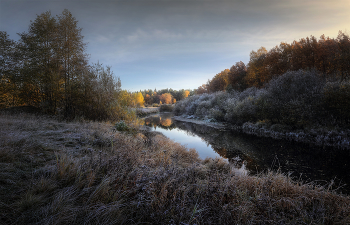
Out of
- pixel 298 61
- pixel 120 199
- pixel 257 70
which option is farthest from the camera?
pixel 257 70

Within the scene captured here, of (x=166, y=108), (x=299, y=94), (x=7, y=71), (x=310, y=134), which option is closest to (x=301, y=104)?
(x=299, y=94)

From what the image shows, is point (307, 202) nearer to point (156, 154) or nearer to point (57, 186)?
point (156, 154)

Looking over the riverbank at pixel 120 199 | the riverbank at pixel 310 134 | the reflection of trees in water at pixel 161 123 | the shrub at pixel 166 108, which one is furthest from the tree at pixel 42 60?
the shrub at pixel 166 108

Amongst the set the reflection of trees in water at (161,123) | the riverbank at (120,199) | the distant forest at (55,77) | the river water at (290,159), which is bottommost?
the river water at (290,159)

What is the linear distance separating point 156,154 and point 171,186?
2651mm

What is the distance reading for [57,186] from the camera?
2.41 metres

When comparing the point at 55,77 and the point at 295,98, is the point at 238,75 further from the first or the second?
the point at 55,77

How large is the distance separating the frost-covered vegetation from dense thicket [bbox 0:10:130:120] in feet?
39.9

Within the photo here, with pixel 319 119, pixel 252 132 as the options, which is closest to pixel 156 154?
pixel 252 132

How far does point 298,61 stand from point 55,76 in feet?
96.5

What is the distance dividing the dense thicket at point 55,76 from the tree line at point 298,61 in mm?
18292

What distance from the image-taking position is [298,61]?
72.5ft

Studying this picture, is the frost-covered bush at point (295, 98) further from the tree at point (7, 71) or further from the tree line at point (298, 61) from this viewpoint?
the tree at point (7, 71)

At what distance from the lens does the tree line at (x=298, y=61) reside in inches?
680
